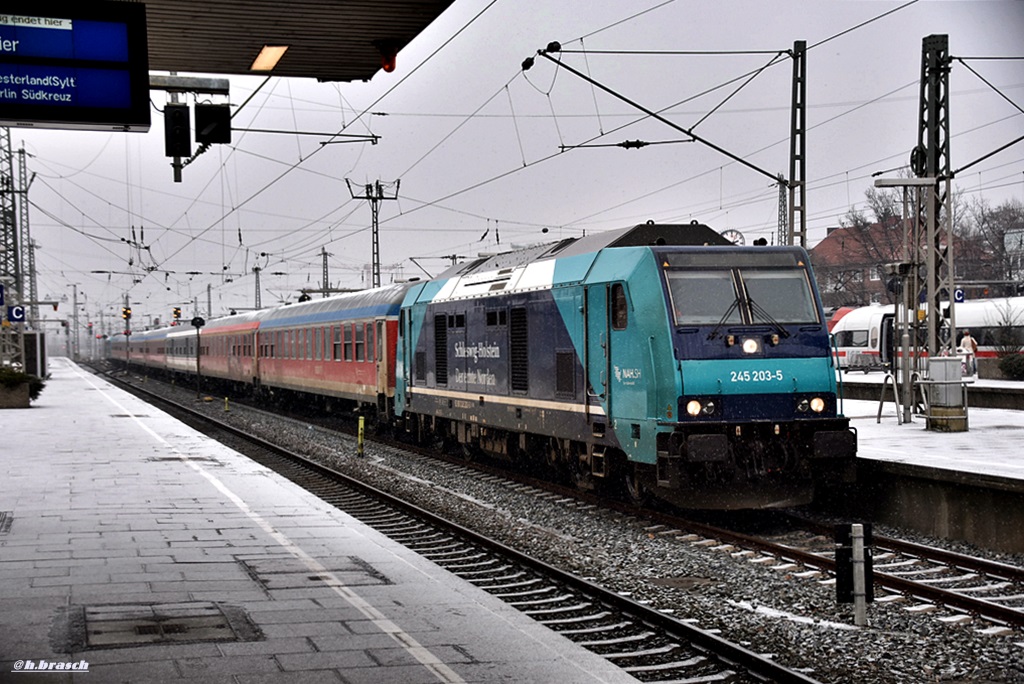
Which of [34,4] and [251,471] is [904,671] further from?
[251,471]

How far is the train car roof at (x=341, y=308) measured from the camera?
2435cm

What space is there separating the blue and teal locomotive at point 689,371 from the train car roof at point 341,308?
31.0 ft

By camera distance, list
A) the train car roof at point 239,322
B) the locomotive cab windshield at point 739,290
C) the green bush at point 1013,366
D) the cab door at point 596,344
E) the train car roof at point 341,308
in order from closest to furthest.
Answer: the locomotive cab windshield at point 739,290, the cab door at point 596,344, the train car roof at point 341,308, the green bush at point 1013,366, the train car roof at point 239,322

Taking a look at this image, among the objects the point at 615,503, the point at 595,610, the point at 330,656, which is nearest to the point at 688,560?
the point at 595,610

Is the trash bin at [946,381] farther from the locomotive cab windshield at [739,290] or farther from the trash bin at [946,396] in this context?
the locomotive cab windshield at [739,290]

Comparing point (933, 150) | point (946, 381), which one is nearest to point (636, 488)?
point (946, 381)

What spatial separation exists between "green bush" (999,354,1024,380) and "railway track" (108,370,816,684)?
25635 mm

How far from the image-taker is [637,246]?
13.2m

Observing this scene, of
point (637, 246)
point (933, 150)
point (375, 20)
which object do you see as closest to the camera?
point (375, 20)

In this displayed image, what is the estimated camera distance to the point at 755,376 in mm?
12375

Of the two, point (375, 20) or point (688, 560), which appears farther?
point (375, 20)

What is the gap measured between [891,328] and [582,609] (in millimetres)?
37786

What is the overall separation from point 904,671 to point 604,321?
6838 millimetres

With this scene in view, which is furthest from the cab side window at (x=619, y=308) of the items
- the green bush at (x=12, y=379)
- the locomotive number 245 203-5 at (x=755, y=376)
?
the green bush at (x=12, y=379)
